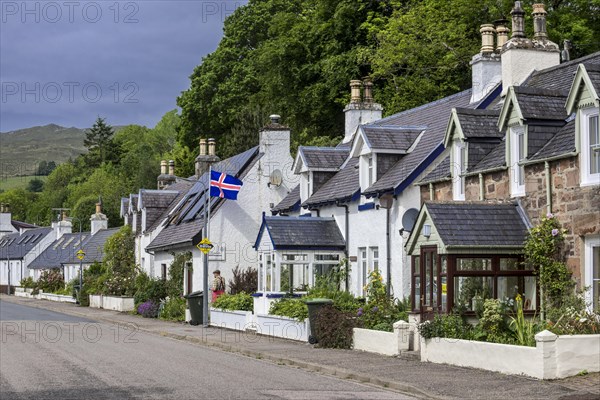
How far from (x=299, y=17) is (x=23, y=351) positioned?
125ft

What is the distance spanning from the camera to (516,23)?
26.4 metres

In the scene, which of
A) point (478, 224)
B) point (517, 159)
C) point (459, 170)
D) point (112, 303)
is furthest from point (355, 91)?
point (112, 303)

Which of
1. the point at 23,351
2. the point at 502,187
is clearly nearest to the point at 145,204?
the point at 23,351

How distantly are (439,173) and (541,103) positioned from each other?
445cm

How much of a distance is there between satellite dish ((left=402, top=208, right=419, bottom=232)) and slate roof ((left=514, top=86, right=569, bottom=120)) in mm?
5149

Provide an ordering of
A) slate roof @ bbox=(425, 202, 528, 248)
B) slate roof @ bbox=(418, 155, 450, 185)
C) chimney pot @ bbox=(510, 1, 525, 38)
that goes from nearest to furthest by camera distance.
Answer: slate roof @ bbox=(425, 202, 528, 248) → slate roof @ bbox=(418, 155, 450, 185) → chimney pot @ bbox=(510, 1, 525, 38)

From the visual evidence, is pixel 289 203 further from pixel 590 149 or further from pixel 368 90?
pixel 590 149

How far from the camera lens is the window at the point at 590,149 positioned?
61.4 feet

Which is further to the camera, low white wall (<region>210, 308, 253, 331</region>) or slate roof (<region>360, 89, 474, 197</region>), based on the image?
low white wall (<region>210, 308, 253, 331</region>)

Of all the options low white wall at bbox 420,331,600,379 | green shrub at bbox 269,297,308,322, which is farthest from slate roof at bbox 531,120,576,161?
green shrub at bbox 269,297,308,322

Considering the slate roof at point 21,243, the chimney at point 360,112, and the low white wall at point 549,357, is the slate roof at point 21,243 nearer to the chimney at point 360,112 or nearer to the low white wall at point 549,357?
the chimney at point 360,112

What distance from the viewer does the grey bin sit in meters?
35.7

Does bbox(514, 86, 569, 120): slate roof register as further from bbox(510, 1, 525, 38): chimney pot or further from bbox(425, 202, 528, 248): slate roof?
bbox(510, 1, 525, 38): chimney pot

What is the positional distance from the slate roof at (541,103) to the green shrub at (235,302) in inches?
594
